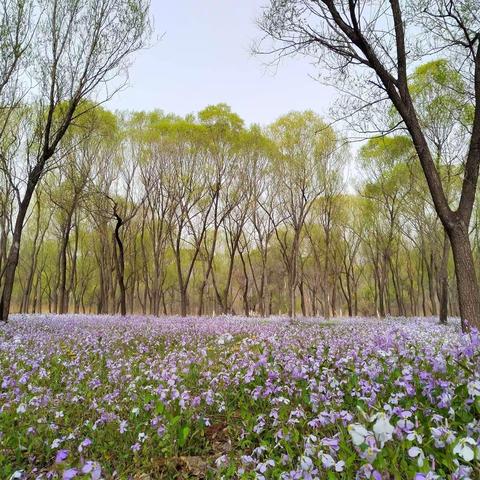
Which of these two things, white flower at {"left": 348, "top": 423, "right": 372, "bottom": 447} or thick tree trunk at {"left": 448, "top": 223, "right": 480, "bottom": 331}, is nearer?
white flower at {"left": 348, "top": 423, "right": 372, "bottom": 447}

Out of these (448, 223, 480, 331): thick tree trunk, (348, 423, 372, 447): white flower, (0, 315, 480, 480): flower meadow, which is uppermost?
(448, 223, 480, 331): thick tree trunk

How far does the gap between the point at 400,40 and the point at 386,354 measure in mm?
7522

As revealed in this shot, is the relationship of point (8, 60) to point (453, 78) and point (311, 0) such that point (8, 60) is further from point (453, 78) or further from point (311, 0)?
point (453, 78)

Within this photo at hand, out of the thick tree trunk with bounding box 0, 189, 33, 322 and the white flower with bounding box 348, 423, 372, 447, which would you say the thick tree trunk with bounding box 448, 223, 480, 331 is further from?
the thick tree trunk with bounding box 0, 189, 33, 322

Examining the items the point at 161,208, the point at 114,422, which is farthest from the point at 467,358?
the point at 161,208

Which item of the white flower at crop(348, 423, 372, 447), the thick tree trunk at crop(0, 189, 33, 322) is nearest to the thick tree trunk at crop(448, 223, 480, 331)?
the white flower at crop(348, 423, 372, 447)

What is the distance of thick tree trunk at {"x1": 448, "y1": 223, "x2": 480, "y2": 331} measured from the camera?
7.57 m

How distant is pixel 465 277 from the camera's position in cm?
771

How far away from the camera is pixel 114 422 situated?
155 inches

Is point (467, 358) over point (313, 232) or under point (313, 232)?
under

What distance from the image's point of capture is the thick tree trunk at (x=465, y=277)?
757cm

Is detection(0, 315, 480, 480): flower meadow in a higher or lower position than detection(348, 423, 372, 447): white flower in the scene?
lower

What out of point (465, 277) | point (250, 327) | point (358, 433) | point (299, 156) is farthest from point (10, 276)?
point (299, 156)

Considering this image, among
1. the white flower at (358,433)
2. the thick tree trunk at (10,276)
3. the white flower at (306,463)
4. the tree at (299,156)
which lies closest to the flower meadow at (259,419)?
the white flower at (306,463)
